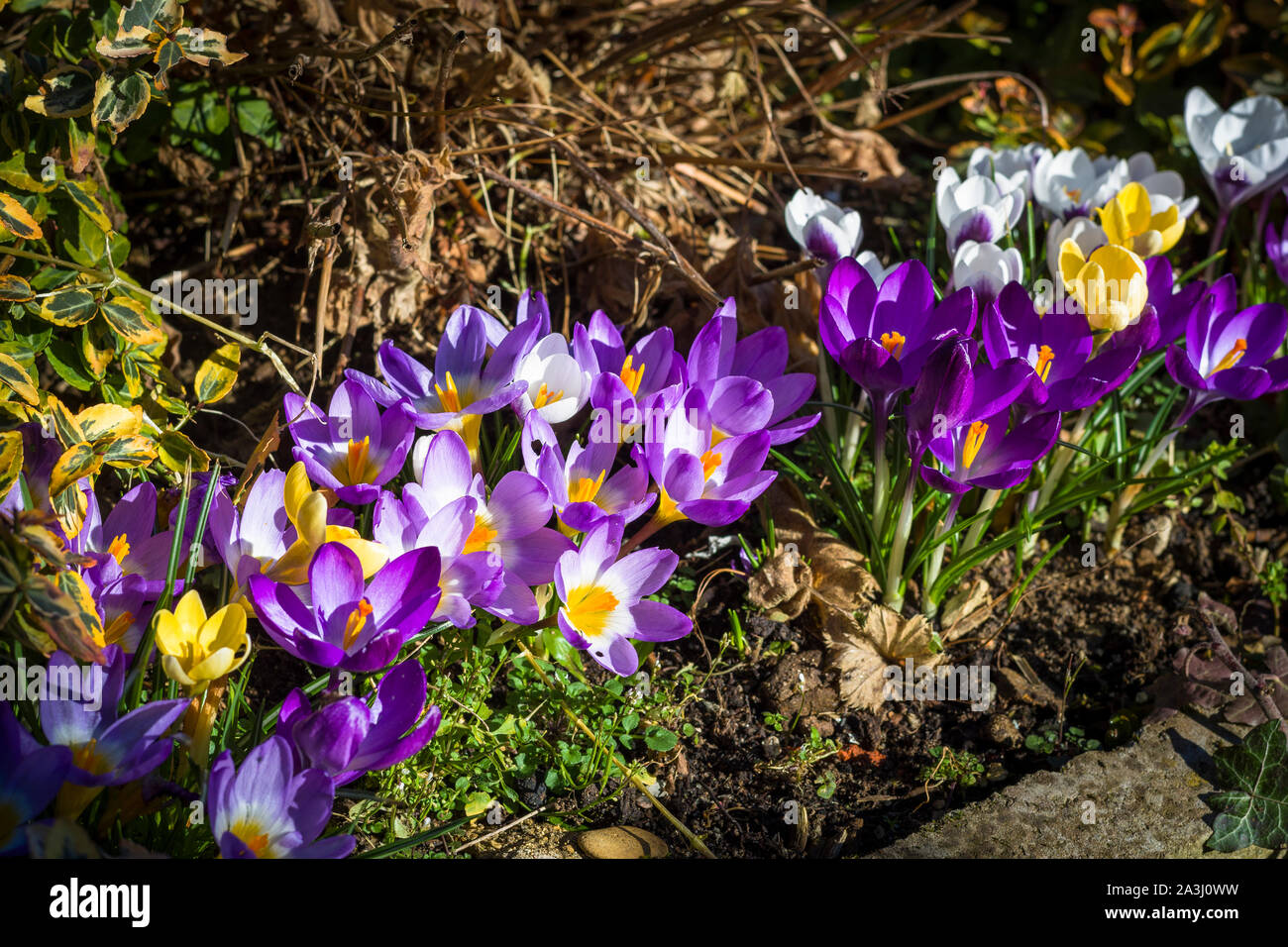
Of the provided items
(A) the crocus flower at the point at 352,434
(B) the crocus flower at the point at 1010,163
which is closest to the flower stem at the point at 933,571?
(B) the crocus flower at the point at 1010,163

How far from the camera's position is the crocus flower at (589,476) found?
1.42 metres

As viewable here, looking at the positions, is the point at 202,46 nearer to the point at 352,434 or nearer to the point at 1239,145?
the point at 352,434

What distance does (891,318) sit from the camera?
5.27 ft

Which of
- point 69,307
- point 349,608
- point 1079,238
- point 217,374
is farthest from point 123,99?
point 1079,238

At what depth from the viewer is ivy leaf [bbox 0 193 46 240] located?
140 centimetres

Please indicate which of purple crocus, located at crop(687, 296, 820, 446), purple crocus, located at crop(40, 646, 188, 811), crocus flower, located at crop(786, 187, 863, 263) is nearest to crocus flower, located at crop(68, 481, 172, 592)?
purple crocus, located at crop(40, 646, 188, 811)

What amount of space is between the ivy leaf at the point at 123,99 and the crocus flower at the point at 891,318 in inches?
40.6

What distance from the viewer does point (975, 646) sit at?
184 cm

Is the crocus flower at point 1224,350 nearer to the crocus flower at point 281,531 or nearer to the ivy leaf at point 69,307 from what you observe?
the crocus flower at point 281,531

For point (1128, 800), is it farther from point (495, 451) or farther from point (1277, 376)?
point (495, 451)

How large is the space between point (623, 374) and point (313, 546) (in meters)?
0.57

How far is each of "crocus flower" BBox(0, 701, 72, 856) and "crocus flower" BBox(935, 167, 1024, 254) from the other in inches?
62.1
